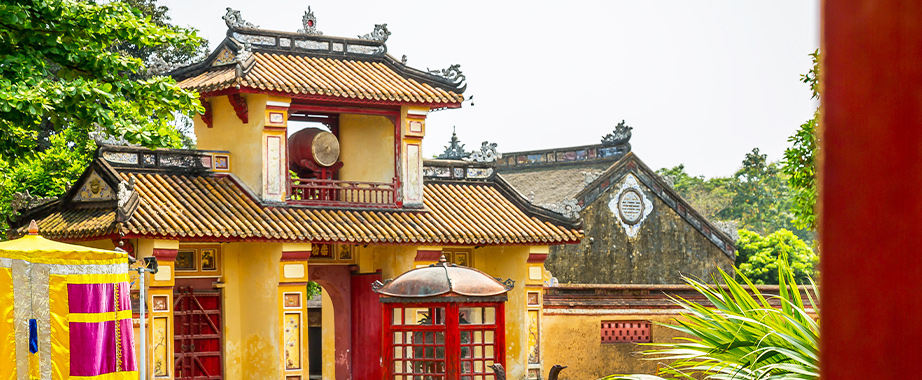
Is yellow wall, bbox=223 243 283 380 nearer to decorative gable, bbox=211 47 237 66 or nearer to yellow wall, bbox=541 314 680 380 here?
decorative gable, bbox=211 47 237 66

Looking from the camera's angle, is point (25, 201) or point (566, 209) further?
point (566, 209)

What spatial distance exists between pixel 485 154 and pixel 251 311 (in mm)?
5800

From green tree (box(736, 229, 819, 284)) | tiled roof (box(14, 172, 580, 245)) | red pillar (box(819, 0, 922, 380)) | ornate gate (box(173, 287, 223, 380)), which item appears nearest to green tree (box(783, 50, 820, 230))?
tiled roof (box(14, 172, 580, 245))

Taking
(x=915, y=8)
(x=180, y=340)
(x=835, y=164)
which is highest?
(x=915, y=8)

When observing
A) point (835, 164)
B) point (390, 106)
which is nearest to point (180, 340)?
point (390, 106)

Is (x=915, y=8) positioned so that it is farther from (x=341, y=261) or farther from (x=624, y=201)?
(x=624, y=201)

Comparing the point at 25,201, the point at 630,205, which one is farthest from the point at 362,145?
the point at 630,205

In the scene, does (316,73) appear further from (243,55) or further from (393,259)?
(393,259)

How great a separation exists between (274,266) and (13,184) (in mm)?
6864

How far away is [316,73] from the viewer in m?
18.6

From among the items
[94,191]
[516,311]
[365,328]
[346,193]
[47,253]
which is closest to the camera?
[47,253]

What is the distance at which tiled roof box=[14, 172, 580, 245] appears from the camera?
52.8 ft

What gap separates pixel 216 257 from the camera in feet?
57.8

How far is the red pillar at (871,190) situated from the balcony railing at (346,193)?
56.5 ft
